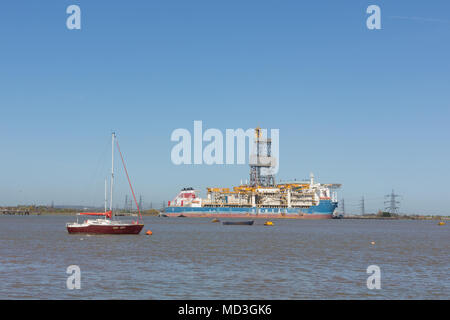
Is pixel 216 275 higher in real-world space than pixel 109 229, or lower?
higher

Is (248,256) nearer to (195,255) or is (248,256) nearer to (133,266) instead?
(195,255)

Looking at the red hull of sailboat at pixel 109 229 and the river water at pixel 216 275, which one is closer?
the river water at pixel 216 275

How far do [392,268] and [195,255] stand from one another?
17.2 meters

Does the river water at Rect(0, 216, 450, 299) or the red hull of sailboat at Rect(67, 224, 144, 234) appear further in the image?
the red hull of sailboat at Rect(67, 224, 144, 234)

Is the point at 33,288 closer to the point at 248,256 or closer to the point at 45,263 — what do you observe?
the point at 45,263

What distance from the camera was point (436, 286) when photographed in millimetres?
28203

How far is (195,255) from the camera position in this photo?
44.8 meters

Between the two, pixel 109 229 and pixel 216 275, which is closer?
pixel 216 275

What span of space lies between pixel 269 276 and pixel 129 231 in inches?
1556


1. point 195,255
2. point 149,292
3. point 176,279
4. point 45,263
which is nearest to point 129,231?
point 195,255

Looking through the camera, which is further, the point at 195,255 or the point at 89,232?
the point at 89,232
